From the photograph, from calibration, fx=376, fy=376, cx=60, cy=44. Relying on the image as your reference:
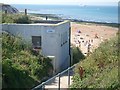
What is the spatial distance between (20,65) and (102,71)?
468 centimetres

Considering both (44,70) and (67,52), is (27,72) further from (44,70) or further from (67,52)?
(67,52)

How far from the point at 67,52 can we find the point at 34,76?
302 inches

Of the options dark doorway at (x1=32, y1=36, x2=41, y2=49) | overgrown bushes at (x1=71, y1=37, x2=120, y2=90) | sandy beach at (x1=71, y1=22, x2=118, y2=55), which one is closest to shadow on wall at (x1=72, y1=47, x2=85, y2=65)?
sandy beach at (x1=71, y1=22, x2=118, y2=55)

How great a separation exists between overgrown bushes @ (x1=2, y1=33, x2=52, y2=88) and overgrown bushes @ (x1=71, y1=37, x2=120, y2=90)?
2145 mm

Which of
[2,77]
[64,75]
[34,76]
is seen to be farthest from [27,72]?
[2,77]

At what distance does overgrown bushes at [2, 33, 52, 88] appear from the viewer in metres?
12.9

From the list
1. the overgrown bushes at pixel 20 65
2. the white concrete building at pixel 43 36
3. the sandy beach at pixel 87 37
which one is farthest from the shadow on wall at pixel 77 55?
the overgrown bushes at pixel 20 65

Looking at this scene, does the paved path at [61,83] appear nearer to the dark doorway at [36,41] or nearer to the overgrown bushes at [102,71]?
the overgrown bushes at [102,71]

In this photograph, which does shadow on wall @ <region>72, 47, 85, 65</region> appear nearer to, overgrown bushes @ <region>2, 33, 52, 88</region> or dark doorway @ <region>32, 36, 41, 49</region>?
dark doorway @ <region>32, 36, 41, 49</region>

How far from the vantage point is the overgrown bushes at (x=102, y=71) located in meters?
10.4

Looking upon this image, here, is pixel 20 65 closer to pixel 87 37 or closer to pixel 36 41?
pixel 36 41

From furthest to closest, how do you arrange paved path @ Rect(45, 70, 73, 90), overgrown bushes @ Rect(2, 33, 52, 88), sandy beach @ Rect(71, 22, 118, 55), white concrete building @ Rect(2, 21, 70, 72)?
sandy beach @ Rect(71, 22, 118, 55) < white concrete building @ Rect(2, 21, 70, 72) < overgrown bushes @ Rect(2, 33, 52, 88) < paved path @ Rect(45, 70, 73, 90)

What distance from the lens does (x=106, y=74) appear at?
11.0 metres

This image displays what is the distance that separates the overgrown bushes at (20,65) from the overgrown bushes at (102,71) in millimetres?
2145
